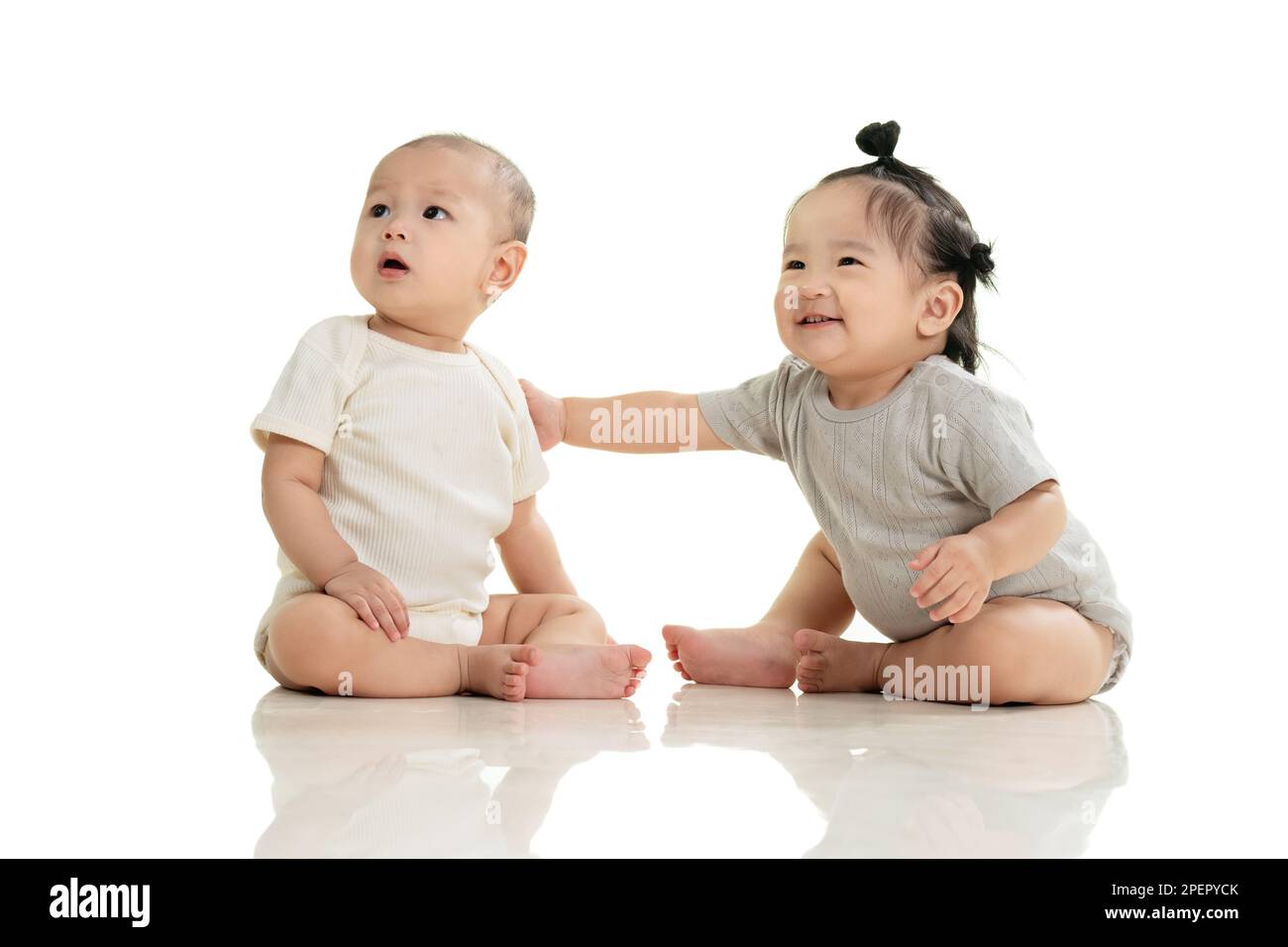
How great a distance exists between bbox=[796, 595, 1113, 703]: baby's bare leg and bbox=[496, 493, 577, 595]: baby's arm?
359 mm

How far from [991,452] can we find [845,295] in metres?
0.25

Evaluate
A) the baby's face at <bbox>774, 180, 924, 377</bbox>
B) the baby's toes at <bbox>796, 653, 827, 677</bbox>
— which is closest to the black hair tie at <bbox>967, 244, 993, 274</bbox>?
the baby's face at <bbox>774, 180, 924, 377</bbox>

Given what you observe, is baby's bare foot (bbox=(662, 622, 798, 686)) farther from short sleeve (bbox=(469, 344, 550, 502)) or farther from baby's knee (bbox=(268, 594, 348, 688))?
baby's knee (bbox=(268, 594, 348, 688))

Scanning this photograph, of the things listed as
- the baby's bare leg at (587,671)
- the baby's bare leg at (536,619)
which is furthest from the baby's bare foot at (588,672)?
the baby's bare leg at (536,619)

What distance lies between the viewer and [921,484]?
164 cm

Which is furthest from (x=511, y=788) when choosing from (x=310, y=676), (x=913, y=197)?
(x=913, y=197)

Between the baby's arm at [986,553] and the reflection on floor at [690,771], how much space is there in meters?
0.13

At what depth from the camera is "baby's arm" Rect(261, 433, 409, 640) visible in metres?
1.54

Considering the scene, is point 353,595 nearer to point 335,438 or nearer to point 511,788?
point 335,438

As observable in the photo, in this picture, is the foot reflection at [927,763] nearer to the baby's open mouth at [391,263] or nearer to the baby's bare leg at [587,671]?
the baby's bare leg at [587,671]

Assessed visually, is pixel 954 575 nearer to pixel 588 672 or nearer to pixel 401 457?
pixel 588 672

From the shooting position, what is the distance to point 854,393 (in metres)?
1.73

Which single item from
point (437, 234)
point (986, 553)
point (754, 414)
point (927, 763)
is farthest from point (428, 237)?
point (927, 763)
